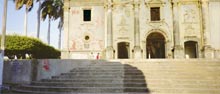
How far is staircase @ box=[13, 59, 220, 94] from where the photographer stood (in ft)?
34.9

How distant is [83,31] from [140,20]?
5.35 metres

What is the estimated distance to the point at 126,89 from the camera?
10.7 m

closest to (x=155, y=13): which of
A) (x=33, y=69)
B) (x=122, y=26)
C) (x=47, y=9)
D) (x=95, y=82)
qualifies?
(x=122, y=26)

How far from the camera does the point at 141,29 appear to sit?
79.0ft

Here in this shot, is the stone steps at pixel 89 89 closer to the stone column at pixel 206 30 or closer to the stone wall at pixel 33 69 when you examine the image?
the stone wall at pixel 33 69

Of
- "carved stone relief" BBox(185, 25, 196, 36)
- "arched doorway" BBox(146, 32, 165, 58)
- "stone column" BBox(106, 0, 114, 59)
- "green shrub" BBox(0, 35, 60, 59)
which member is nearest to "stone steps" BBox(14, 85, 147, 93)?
"green shrub" BBox(0, 35, 60, 59)

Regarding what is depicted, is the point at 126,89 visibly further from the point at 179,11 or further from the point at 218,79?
the point at 179,11

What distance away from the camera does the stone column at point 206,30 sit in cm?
2275

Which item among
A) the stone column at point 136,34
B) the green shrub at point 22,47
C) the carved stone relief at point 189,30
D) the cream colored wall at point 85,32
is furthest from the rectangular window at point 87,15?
the carved stone relief at point 189,30

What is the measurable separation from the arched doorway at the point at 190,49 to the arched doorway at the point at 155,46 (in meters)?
2.12

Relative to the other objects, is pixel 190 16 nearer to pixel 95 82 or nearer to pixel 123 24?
pixel 123 24

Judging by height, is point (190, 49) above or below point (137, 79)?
above

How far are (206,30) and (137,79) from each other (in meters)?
13.9

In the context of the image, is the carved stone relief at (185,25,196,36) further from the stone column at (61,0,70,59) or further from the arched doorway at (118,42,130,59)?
the stone column at (61,0,70,59)
